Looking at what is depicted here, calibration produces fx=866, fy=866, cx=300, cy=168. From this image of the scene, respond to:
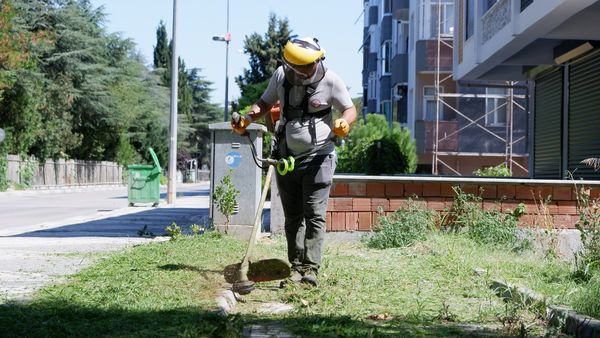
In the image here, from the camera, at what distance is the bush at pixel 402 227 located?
9914 mm

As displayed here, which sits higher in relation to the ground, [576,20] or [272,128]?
[576,20]

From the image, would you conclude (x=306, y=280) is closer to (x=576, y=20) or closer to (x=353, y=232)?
(x=353, y=232)

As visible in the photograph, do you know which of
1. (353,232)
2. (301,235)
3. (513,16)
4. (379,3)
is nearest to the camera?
(301,235)

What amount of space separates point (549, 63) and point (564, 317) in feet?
40.6

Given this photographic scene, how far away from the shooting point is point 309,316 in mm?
5445

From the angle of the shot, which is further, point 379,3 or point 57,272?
point 379,3

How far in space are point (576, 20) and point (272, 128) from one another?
730 centimetres

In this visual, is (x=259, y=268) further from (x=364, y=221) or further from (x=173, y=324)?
(x=364, y=221)

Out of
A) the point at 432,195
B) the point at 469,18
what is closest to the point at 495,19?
the point at 469,18

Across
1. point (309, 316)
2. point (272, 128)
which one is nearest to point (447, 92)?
point (272, 128)

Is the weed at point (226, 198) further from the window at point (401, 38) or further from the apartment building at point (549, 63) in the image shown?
the window at point (401, 38)

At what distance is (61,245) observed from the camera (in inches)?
415

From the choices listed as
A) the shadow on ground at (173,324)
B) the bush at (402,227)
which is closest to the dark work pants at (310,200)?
the shadow on ground at (173,324)

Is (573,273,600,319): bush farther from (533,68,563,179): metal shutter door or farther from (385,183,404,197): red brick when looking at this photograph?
(533,68,563,179): metal shutter door
